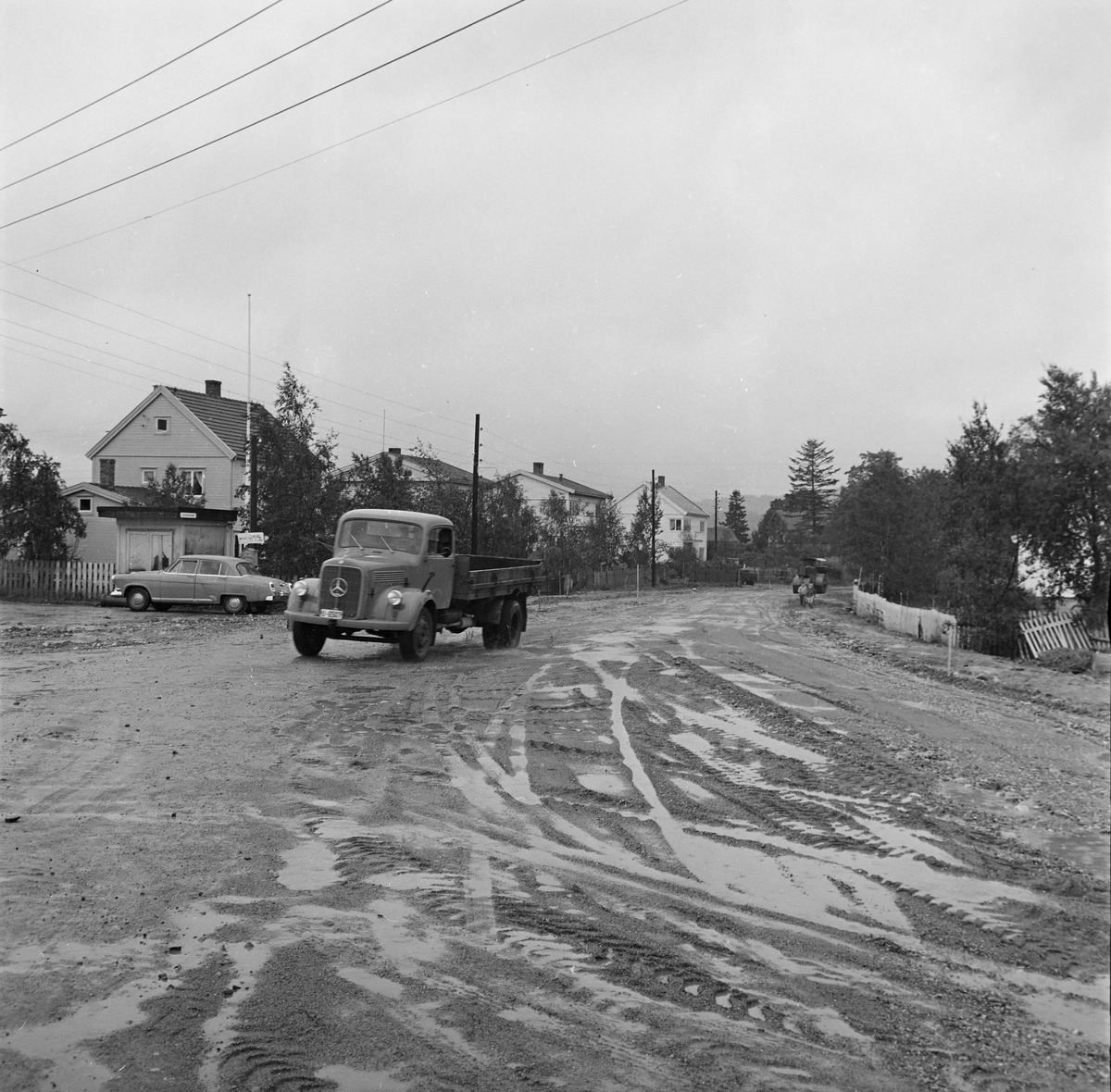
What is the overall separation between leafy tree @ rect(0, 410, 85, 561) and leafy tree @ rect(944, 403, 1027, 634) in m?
27.8

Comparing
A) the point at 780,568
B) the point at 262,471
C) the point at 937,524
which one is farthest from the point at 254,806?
the point at 780,568

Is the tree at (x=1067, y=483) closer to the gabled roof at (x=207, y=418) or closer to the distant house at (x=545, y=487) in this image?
the gabled roof at (x=207, y=418)

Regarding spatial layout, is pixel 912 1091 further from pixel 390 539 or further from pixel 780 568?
pixel 780 568

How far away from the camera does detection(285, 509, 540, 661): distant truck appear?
50.0ft

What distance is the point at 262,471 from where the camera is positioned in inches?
1332

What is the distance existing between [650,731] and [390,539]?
8.18 metres

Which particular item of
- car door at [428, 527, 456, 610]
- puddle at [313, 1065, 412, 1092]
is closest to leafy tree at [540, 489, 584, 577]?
car door at [428, 527, 456, 610]

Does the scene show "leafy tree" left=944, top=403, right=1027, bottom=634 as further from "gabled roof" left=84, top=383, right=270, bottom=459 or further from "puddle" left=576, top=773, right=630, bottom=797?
"gabled roof" left=84, top=383, right=270, bottom=459

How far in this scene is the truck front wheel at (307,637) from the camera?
1566 centimetres

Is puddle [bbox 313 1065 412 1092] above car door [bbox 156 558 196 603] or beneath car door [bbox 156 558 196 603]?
beneath

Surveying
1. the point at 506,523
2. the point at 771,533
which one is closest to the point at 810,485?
the point at 771,533

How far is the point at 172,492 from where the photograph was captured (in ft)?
141

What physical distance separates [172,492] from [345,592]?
31056 millimetres

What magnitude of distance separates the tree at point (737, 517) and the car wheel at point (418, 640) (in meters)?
120
